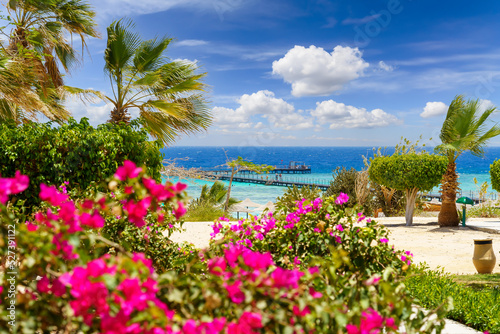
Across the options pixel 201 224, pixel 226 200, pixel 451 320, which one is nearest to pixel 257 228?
pixel 451 320

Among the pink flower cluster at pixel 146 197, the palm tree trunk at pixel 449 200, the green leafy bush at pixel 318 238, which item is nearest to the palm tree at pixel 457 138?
the palm tree trunk at pixel 449 200

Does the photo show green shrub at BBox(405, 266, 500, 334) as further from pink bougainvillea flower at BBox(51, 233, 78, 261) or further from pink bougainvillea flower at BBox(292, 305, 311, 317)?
pink bougainvillea flower at BBox(51, 233, 78, 261)

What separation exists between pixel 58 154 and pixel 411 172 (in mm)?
8680

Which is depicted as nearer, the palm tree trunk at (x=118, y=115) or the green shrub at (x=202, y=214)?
the palm tree trunk at (x=118, y=115)

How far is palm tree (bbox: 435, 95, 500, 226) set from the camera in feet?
30.5

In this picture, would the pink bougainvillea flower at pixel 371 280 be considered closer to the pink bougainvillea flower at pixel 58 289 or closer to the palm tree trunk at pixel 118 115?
the pink bougainvillea flower at pixel 58 289

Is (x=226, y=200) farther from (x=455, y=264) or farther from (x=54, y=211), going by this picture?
(x=54, y=211)

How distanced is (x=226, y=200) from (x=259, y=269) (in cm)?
1292

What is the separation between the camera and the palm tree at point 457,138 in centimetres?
929

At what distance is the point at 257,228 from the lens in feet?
9.18

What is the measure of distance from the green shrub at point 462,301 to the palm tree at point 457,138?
20.6 ft

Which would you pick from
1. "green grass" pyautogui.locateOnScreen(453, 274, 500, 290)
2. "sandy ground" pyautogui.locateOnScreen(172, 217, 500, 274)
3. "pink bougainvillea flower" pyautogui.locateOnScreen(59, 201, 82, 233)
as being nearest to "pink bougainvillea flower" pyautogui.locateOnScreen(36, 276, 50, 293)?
"pink bougainvillea flower" pyautogui.locateOnScreen(59, 201, 82, 233)

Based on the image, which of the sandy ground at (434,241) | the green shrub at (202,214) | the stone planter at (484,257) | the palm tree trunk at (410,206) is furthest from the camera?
the green shrub at (202,214)

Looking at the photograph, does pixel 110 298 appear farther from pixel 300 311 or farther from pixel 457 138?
pixel 457 138
